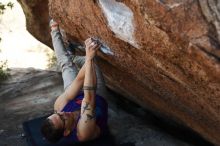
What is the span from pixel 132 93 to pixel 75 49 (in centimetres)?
102

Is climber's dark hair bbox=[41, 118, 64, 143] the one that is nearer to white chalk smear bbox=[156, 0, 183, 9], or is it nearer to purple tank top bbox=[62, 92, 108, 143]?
purple tank top bbox=[62, 92, 108, 143]

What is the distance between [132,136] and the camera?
597 centimetres

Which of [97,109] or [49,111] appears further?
[49,111]

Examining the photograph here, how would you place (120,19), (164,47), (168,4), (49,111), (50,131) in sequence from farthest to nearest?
(49,111), (50,131), (120,19), (164,47), (168,4)

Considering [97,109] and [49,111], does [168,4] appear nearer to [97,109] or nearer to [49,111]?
[97,109]

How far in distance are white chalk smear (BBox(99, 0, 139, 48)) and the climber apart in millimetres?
819

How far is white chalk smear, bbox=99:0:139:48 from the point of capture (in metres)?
3.78

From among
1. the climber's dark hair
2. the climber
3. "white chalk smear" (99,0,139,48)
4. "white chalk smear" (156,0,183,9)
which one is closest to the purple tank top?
the climber

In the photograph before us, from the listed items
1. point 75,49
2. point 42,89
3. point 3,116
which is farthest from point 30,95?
point 75,49

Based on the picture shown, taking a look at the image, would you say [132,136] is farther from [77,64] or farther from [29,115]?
[29,115]

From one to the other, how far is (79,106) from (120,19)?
1726mm

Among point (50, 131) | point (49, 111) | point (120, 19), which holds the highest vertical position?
point (120, 19)

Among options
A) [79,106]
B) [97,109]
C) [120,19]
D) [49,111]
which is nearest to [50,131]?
[79,106]

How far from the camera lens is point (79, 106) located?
5340mm
